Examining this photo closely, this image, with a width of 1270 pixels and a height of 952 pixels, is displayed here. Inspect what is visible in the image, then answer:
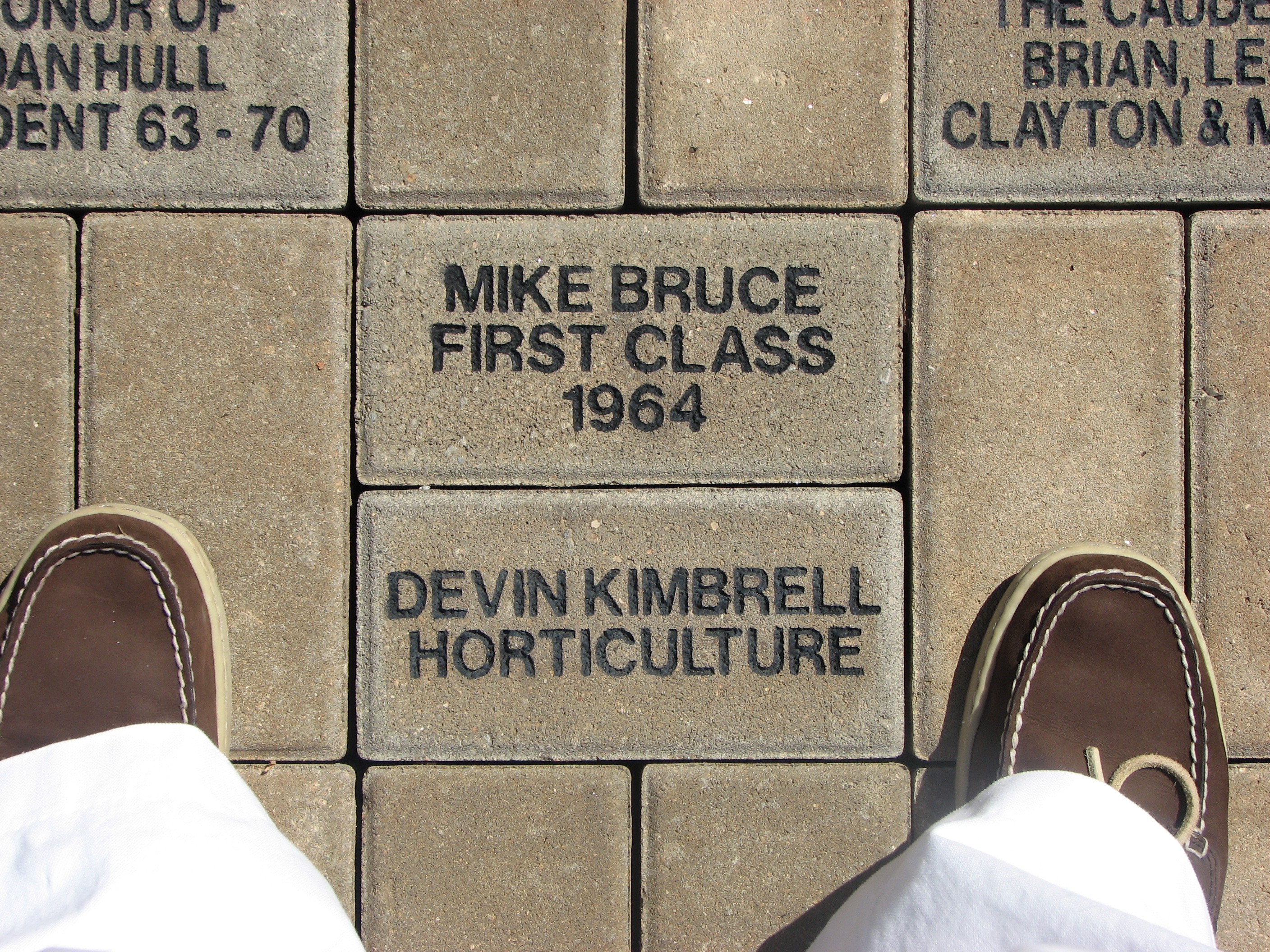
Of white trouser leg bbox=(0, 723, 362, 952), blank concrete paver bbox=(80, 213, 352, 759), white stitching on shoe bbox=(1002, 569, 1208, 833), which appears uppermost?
blank concrete paver bbox=(80, 213, 352, 759)

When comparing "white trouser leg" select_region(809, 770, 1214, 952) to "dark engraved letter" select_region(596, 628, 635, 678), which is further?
"dark engraved letter" select_region(596, 628, 635, 678)

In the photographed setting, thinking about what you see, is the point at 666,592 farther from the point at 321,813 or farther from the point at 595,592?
the point at 321,813

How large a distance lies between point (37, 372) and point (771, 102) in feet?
4.50

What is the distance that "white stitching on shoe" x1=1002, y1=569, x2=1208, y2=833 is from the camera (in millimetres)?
1382

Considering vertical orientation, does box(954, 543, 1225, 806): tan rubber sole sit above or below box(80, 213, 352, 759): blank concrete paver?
below

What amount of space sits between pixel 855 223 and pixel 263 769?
1420 mm

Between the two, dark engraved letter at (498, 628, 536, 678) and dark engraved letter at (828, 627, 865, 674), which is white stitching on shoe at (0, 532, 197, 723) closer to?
dark engraved letter at (498, 628, 536, 678)

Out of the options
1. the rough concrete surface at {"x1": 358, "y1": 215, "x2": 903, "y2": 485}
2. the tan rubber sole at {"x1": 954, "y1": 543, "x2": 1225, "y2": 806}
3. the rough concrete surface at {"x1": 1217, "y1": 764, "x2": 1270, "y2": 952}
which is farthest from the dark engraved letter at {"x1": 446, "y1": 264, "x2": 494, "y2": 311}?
the rough concrete surface at {"x1": 1217, "y1": 764, "x2": 1270, "y2": 952}

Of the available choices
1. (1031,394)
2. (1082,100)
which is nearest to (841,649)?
(1031,394)

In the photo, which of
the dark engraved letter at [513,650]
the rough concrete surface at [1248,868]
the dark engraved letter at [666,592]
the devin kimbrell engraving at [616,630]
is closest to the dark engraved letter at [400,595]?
the devin kimbrell engraving at [616,630]

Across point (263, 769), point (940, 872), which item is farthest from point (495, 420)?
point (940, 872)

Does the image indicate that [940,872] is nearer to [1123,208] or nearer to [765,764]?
[765,764]

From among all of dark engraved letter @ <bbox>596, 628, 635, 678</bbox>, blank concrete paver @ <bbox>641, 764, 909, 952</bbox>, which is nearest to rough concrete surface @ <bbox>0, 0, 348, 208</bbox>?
dark engraved letter @ <bbox>596, 628, 635, 678</bbox>

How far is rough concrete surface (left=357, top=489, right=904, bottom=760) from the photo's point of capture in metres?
1.40
